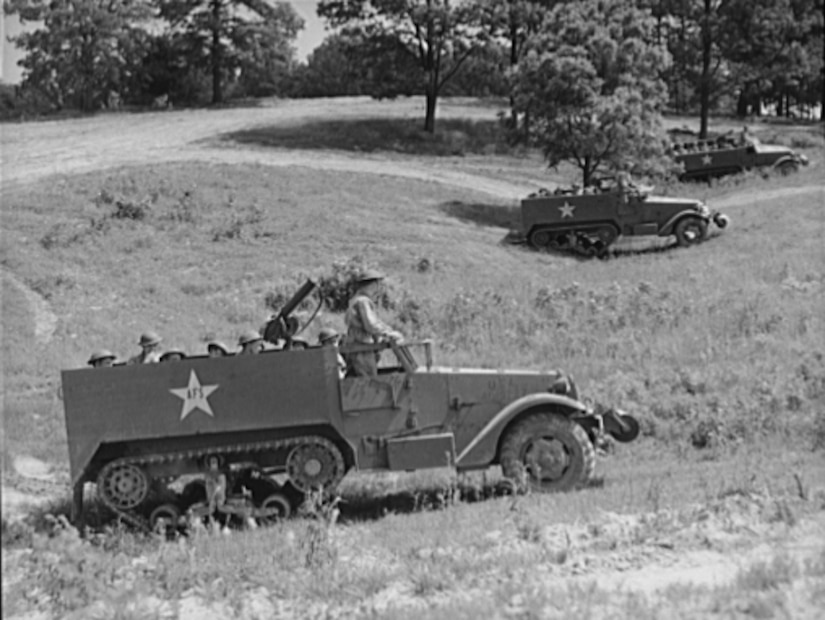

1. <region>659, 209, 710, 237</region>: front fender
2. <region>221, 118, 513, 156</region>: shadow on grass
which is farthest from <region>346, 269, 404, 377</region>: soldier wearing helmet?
<region>221, 118, 513, 156</region>: shadow on grass

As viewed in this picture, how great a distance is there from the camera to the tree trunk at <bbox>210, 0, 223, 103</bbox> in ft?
157

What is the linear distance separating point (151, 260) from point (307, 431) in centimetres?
1340

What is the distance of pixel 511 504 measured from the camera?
9.93 m

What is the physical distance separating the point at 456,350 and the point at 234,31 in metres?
34.3

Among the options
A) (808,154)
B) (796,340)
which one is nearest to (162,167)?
(796,340)

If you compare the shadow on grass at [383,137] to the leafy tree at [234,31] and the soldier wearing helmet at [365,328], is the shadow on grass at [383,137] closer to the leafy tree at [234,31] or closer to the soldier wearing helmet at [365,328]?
the leafy tree at [234,31]

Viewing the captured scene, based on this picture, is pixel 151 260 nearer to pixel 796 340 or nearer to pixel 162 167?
pixel 162 167

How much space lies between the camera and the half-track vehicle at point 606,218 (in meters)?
27.1

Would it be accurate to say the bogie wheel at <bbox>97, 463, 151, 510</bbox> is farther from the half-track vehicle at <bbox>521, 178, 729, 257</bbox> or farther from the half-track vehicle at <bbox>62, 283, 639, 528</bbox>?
the half-track vehicle at <bbox>521, 178, 729, 257</bbox>

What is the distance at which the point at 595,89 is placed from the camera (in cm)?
3059

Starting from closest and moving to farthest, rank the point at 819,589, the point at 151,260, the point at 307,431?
the point at 819,589, the point at 307,431, the point at 151,260

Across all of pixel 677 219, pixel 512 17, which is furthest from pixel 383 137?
pixel 677 219

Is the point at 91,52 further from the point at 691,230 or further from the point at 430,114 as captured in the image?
the point at 691,230

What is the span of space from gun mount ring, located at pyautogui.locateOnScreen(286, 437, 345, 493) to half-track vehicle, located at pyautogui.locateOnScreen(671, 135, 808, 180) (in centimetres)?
2760
